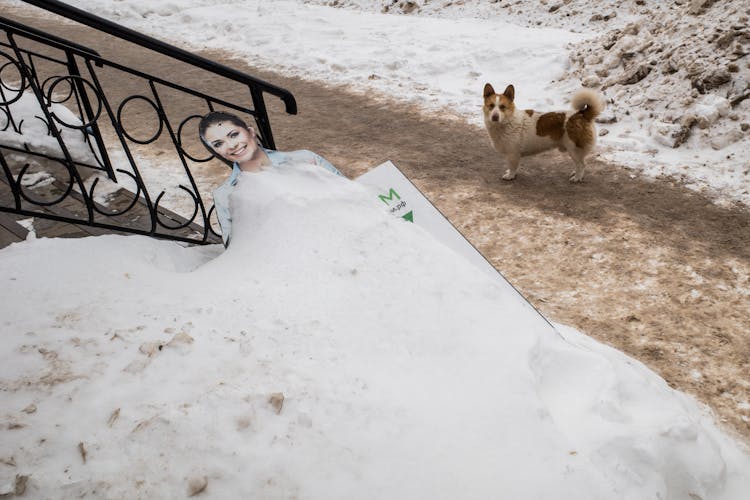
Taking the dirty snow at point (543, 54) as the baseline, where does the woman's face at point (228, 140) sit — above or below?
above

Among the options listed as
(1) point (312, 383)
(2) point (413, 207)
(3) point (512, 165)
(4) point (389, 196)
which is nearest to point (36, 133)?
(4) point (389, 196)

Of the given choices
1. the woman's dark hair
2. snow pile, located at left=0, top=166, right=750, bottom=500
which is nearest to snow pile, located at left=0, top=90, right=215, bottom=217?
the woman's dark hair

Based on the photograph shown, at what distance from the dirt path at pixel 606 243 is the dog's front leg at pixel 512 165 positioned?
0.38ft

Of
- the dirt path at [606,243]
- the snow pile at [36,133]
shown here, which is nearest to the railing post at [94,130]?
the snow pile at [36,133]

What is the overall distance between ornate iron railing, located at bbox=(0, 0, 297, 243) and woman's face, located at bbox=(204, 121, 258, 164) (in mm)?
329

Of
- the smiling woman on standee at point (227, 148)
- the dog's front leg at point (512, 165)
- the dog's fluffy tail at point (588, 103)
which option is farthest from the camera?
the dog's front leg at point (512, 165)

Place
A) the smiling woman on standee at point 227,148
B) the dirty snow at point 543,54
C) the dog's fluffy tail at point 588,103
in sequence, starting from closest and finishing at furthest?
the smiling woman on standee at point 227,148 → the dog's fluffy tail at point 588,103 → the dirty snow at point 543,54

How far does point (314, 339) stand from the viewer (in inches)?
73.2

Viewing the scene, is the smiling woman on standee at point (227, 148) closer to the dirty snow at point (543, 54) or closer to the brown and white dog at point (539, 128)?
the brown and white dog at point (539, 128)

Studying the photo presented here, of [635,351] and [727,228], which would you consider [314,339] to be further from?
[727,228]

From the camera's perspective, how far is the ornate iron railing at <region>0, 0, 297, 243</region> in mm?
2793

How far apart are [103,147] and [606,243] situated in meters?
4.62

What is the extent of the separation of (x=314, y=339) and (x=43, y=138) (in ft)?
13.2

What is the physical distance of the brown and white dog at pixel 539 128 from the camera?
503 centimetres
